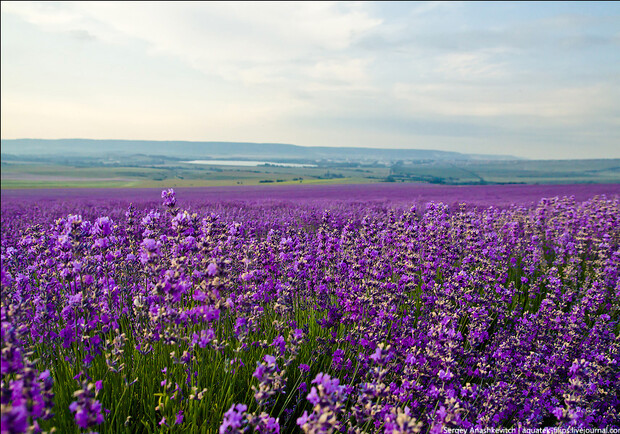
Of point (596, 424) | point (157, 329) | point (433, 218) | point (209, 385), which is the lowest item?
point (596, 424)

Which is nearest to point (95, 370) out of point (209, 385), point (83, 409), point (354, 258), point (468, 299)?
point (209, 385)

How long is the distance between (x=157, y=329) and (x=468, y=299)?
2941 millimetres

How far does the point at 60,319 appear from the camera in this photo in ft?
9.90

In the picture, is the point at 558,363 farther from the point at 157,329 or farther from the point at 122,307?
the point at 122,307

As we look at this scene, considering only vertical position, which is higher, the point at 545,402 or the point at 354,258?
the point at 354,258

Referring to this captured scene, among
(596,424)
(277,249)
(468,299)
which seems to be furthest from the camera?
(277,249)

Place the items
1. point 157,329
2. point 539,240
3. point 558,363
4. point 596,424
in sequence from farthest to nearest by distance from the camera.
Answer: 1. point 539,240
2. point 558,363
3. point 596,424
4. point 157,329

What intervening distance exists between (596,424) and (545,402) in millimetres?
412

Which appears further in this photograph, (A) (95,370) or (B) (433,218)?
(B) (433,218)

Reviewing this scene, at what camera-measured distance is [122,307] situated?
328cm

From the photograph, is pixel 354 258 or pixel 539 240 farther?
pixel 539 240

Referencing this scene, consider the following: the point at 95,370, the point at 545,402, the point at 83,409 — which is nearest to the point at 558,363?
the point at 545,402

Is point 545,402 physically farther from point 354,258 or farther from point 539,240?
point 539,240

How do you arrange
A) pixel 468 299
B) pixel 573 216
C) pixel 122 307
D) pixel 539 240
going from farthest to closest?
pixel 573 216 → pixel 539 240 → pixel 468 299 → pixel 122 307
